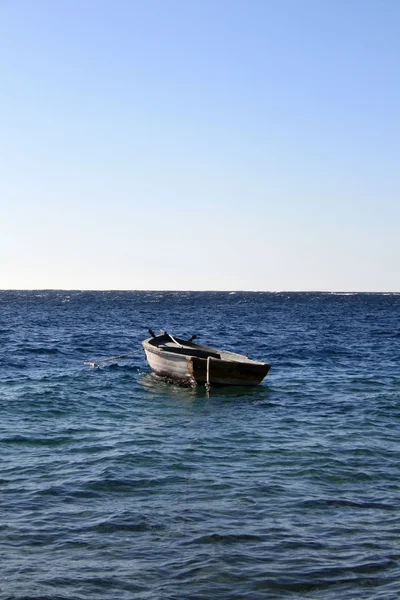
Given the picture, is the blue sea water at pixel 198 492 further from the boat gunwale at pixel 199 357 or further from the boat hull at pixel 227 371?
the boat gunwale at pixel 199 357

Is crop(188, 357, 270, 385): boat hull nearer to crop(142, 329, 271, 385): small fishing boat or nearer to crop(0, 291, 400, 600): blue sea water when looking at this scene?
crop(142, 329, 271, 385): small fishing boat

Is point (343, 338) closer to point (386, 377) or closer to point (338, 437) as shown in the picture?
point (386, 377)

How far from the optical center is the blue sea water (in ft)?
27.7

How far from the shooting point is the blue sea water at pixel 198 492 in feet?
27.7

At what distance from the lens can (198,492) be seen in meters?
11.9

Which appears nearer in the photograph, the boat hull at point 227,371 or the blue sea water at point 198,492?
the blue sea water at point 198,492

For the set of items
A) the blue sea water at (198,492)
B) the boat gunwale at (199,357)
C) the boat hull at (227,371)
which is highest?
the boat gunwale at (199,357)

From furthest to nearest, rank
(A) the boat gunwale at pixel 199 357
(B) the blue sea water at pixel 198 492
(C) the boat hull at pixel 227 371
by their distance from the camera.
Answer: (A) the boat gunwale at pixel 199 357 < (C) the boat hull at pixel 227 371 < (B) the blue sea water at pixel 198 492

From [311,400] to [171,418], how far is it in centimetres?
560

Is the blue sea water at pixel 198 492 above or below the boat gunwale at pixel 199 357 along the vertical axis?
below

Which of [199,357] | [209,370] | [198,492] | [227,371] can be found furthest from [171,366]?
[198,492]

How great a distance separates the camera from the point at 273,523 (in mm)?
10375

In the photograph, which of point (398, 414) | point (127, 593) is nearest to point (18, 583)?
point (127, 593)

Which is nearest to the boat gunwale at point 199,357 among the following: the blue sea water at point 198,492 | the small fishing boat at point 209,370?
the small fishing boat at point 209,370
